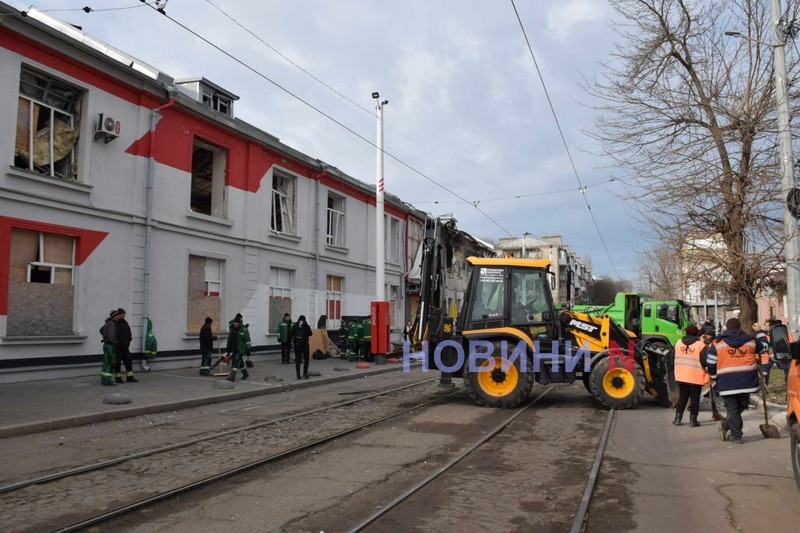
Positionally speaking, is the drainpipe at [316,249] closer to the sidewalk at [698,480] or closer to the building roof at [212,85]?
the building roof at [212,85]

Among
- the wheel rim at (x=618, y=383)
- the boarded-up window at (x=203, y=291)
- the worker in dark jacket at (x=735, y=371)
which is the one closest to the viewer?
the worker in dark jacket at (x=735, y=371)

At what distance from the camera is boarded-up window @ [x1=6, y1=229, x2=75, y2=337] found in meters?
13.0

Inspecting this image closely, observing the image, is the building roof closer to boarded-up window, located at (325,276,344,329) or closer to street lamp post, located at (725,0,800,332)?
boarded-up window, located at (325,276,344,329)

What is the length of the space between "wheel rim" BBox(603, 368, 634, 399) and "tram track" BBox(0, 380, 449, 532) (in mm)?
4253

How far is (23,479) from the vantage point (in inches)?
244

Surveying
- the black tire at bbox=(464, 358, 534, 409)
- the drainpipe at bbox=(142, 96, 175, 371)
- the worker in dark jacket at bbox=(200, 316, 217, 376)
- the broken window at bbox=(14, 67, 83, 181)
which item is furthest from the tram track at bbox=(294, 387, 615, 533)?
the broken window at bbox=(14, 67, 83, 181)

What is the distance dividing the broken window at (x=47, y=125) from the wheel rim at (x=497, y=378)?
1084cm

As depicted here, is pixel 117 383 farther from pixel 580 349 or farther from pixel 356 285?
pixel 356 285

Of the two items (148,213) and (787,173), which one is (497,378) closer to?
(787,173)

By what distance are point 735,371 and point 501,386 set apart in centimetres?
413

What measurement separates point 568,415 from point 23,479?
815cm

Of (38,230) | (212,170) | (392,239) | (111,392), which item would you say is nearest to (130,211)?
(38,230)

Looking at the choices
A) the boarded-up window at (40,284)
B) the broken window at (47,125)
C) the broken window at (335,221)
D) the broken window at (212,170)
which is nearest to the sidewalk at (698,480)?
the boarded-up window at (40,284)

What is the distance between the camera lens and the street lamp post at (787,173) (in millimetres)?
10117
